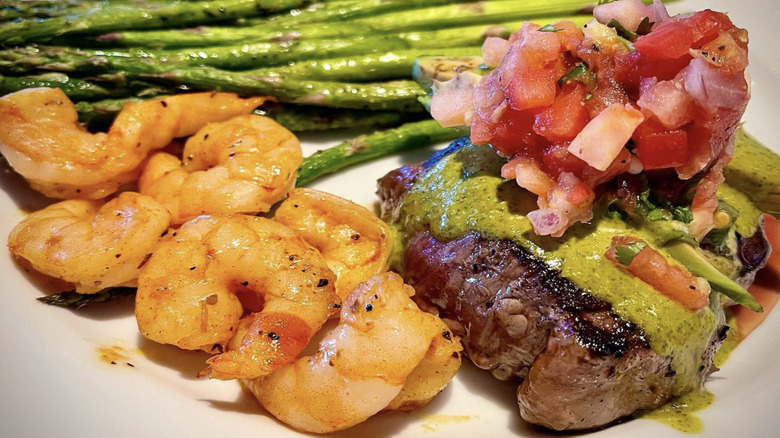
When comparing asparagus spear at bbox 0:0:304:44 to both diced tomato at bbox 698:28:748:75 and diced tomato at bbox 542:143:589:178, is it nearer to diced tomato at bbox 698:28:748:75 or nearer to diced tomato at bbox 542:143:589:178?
diced tomato at bbox 542:143:589:178

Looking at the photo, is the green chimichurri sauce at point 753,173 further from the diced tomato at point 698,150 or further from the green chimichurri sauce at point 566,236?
the green chimichurri sauce at point 566,236

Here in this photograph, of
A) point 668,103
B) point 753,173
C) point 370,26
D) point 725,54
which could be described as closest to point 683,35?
point 725,54

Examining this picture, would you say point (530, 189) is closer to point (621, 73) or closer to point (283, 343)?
point (621, 73)

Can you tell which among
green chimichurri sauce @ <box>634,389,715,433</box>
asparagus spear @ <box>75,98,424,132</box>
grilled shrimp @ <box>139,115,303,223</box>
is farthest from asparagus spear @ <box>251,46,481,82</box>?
green chimichurri sauce @ <box>634,389,715,433</box>

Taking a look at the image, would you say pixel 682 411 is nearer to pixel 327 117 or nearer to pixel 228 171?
pixel 228 171

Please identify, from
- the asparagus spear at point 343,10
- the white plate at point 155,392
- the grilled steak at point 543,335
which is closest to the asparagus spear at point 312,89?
the asparagus spear at point 343,10

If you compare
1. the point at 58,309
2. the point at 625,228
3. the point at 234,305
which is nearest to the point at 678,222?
the point at 625,228
